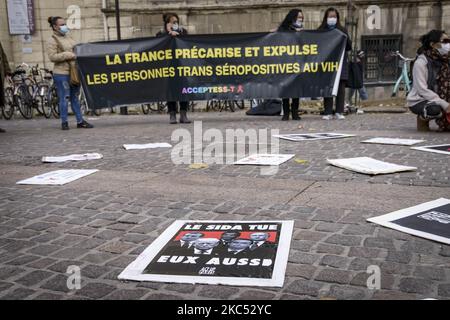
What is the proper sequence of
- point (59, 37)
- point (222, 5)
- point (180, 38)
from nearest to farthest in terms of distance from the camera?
point (59, 37) < point (180, 38) < point (222, 5)

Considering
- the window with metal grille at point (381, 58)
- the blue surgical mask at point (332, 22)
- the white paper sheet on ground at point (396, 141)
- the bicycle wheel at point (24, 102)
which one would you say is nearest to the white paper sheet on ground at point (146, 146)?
the white paper sheet on ground at point (396, 141)

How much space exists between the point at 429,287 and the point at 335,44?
861cm

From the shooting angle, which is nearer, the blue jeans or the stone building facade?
the blue jeans

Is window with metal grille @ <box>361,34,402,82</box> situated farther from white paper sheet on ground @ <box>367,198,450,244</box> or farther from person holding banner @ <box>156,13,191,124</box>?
white paper sheet on ground @ <box>367,198,450,244</box>

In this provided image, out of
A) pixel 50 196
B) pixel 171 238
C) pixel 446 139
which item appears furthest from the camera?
pixel 446 139

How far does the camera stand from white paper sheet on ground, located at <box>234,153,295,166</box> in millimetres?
5473

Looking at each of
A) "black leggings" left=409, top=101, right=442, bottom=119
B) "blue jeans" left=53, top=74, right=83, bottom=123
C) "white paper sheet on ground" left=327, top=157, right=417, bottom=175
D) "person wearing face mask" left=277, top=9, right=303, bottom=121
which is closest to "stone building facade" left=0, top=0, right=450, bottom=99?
"person wearing face mask" left=277, top=9, right=303, bottom=121

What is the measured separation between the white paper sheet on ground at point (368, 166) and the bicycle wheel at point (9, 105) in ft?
37.8

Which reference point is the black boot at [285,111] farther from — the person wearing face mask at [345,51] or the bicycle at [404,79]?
the bicycle at [404,79]

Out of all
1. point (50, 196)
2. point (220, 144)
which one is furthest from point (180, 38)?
point (50, 196)

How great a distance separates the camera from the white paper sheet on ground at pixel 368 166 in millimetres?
4797

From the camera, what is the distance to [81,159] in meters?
6.20

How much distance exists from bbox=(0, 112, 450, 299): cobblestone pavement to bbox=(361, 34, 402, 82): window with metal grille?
12216mm
